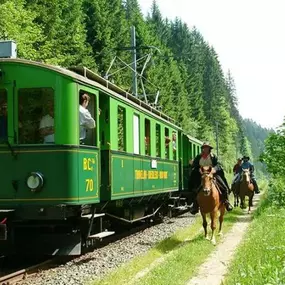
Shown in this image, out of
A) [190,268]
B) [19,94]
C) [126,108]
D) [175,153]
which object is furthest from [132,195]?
[175,153]

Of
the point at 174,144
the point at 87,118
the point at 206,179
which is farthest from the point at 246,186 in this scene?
the point at 87,118

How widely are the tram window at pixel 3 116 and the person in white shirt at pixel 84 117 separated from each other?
125 centimetres

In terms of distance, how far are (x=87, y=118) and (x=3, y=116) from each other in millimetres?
1429

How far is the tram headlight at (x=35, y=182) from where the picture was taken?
404 inches

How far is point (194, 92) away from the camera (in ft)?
314

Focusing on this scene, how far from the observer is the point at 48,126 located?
10.4 meters

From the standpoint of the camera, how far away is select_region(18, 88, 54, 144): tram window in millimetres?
10422

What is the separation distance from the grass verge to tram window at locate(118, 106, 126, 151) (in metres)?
2.32

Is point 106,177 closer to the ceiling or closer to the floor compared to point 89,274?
closer to the ceiling

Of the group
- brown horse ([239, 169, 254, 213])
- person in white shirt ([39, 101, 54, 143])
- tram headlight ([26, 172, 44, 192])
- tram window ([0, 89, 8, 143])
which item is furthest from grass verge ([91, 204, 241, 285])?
brown horse ([239, 169, 254, 213])

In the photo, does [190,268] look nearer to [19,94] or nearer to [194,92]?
[19,94]

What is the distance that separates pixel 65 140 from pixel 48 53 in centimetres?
2589

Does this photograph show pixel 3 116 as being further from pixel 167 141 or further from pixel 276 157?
pixel 276 157

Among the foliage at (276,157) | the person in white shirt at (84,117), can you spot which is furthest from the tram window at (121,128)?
the foliage at (276,157)
